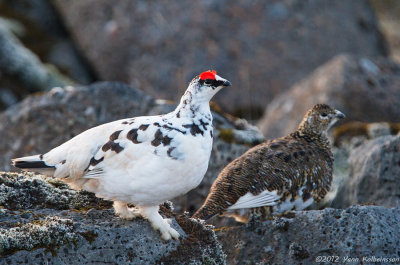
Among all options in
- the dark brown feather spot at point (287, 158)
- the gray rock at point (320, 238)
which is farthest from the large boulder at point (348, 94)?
the gray rock at point (320, 238)

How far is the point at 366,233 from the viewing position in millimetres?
4512

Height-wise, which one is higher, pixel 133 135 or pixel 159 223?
pixel 133 135

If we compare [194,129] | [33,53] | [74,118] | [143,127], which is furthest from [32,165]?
[33,53]

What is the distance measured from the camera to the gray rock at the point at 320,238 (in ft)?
14.7

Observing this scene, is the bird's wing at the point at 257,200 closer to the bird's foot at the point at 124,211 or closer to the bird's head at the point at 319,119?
the bird's foot at the point at 124,211

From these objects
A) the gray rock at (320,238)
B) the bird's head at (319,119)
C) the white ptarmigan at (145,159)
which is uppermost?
the bird's head at (319,119)

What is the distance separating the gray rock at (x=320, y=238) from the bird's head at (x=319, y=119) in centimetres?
188

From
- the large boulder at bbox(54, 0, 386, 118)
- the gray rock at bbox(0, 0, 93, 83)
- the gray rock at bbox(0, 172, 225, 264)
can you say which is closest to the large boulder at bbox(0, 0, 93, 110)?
the gray rock at bbox(0, 0, 93, 83)

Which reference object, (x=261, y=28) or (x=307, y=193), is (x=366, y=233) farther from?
(x=261, y=28)

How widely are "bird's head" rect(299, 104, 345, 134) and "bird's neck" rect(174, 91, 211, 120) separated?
2281mm

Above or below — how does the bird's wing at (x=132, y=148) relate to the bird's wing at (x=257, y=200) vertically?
above

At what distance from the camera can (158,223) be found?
4.48 metres

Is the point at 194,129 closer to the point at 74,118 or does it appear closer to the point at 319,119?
the point at 319,119

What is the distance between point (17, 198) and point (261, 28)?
29.8 ft
